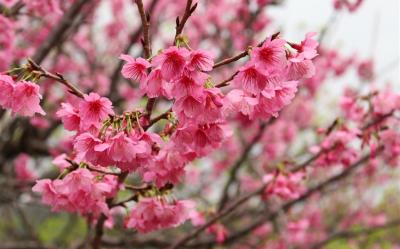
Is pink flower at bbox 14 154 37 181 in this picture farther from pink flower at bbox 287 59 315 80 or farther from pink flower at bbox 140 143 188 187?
pink flower at bbox 287 59 315 80

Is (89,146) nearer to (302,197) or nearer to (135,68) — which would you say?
(135,68)

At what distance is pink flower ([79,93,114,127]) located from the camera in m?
1.77

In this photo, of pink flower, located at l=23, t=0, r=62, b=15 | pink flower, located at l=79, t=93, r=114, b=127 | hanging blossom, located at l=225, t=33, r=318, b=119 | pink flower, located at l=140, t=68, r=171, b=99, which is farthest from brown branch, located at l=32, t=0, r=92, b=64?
hanging blossom, located at l=225, t=33, r=318, b=119

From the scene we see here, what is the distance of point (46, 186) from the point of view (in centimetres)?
213

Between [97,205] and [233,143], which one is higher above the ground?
[233,143]

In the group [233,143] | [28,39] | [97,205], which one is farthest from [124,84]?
[97,205]

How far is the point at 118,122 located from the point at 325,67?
597 cm

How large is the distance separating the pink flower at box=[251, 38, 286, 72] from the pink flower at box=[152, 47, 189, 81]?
0.80ft

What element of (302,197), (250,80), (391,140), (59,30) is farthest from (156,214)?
(302,197)

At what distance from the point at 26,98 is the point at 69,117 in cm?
16

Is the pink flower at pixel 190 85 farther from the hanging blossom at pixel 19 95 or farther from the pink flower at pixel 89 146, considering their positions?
the hanging blossom at pixel 19 95

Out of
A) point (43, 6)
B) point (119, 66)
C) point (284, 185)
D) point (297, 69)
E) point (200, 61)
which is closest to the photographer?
point (200, 61)

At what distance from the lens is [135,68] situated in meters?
1.76

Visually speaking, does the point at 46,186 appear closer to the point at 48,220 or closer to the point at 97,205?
the point at 97,205
